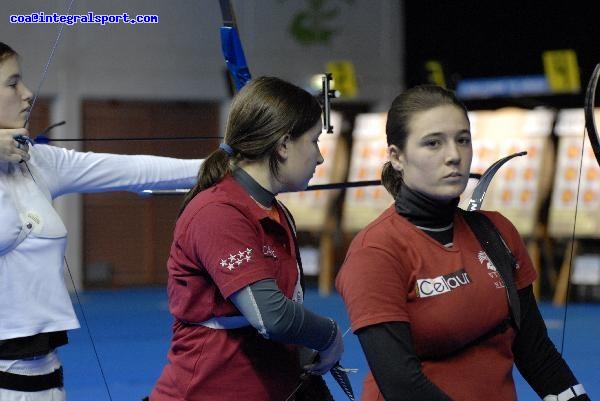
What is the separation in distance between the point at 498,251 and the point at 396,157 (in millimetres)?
191

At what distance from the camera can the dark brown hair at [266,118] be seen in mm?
1656

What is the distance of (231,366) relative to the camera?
5.41ft

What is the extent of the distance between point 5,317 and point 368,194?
6.54m

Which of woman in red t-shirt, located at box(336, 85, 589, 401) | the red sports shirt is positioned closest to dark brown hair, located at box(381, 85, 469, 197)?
woman in red t-shirt, located at box(336, 85, 589, 401)

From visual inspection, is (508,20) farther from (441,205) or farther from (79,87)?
(441,205)

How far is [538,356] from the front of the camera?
1.60 metres

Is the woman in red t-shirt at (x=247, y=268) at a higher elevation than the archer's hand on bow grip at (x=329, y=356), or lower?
higher

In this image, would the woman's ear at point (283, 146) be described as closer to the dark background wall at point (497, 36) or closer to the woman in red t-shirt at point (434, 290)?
the woman in red t-shirt at point (434, 290)

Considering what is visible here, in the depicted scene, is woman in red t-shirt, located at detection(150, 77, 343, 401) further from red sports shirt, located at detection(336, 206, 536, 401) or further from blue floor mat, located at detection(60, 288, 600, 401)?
Result: blue floor mat, located at detection(60, 288, 600, 401)

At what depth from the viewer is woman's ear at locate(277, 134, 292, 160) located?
1665 millimetres

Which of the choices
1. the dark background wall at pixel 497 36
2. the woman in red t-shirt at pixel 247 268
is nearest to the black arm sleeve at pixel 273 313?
the woman in red t-shirt at pixel 247 268

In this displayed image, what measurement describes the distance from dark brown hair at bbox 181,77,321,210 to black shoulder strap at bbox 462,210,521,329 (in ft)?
0.92

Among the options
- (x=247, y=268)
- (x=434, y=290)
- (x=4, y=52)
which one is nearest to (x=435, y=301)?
(x=434, y=290)

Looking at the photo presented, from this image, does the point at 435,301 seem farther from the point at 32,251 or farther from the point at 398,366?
the point at 32,251
